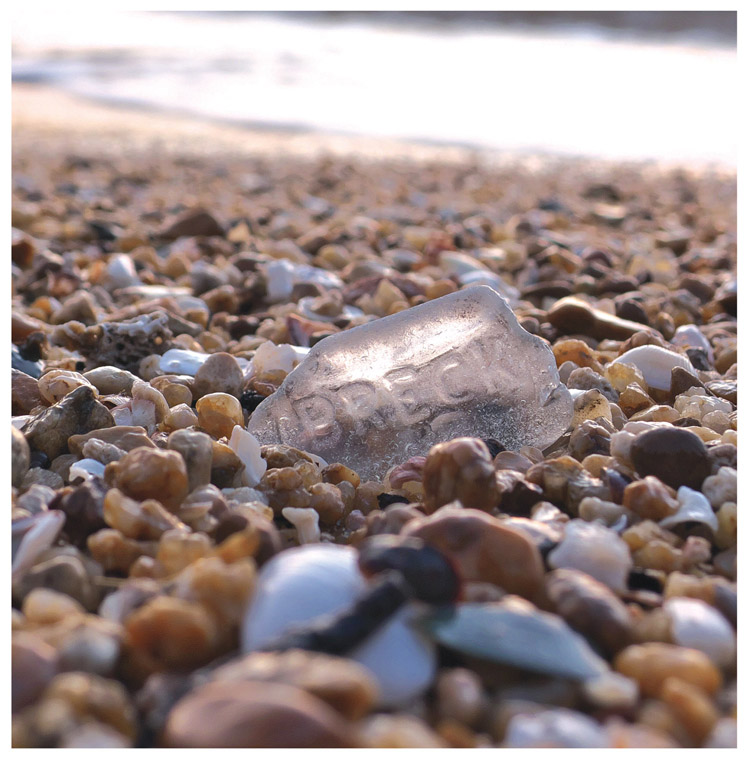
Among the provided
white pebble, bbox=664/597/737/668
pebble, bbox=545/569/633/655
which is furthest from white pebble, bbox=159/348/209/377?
white pebble, bbox=664/597/737/668

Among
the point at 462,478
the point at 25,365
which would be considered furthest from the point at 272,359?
the point at 462,478

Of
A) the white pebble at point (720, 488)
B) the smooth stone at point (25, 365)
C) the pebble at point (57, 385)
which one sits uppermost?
the smooth stone at point (25, 365)

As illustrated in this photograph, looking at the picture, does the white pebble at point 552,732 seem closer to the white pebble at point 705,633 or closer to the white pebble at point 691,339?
the white pebble at point 705,633

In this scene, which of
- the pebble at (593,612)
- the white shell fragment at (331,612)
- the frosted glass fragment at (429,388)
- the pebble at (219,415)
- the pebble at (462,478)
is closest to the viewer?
the white shell fragment at (331,612)

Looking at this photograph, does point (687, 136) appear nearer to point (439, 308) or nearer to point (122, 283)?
point (122, 283)

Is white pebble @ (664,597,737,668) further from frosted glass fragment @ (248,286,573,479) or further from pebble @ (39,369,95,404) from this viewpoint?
pebble @ (39,369,95,404)

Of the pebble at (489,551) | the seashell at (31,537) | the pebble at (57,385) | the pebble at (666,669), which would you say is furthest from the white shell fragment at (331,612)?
the pebble at (57,385)

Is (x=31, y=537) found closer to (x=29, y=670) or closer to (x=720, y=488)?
(x=29, y=670)
